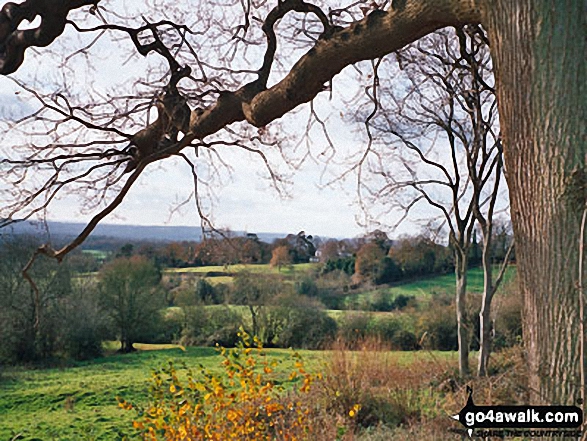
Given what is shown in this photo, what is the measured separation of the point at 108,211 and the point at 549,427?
108 inches

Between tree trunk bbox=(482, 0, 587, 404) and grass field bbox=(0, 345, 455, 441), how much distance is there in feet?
13.9

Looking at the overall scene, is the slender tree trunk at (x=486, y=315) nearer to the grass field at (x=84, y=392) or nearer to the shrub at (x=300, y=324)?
the grass field at (x=84, y=392)

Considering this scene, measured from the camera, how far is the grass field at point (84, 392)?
679 centimetres

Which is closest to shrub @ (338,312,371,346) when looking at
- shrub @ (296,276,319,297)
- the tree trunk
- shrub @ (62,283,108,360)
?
shrub @ (296,276,319,297)

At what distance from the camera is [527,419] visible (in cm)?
236

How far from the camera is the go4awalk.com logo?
2.25m

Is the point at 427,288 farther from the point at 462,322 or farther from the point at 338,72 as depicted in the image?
the point at 338,72

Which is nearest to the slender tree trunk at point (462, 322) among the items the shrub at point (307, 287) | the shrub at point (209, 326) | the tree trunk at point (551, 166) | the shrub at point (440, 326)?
the shrub at point (440, 326)

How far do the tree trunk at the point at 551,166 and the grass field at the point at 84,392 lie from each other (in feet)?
13.9

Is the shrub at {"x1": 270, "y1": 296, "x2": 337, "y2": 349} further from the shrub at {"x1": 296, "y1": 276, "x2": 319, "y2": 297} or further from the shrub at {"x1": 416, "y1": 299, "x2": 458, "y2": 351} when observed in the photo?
the shrub at {"x1": 416, "y1": 299, "x2": 458, "y2": 351}

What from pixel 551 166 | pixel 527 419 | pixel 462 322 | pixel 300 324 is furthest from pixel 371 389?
pixel 551 166

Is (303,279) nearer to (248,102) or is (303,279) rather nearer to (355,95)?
(355,95)

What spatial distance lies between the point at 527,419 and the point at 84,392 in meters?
7.23

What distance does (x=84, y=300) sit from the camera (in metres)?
9.66
